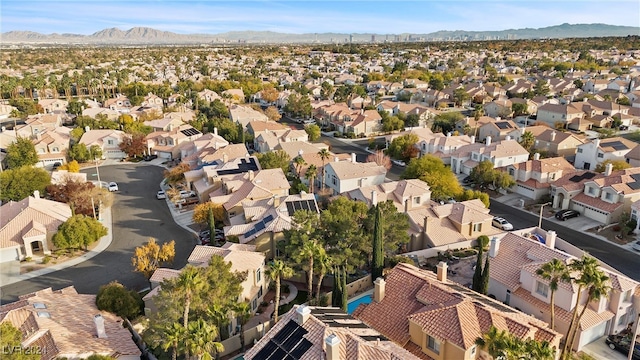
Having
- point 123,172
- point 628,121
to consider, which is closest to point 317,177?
point 123,172

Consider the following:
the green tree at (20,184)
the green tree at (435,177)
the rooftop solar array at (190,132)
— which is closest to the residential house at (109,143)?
the rooftop solar array at (190,132)

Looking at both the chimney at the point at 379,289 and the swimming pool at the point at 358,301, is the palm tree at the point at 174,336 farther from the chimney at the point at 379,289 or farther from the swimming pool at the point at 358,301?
the swimming pool at the point at 358,301

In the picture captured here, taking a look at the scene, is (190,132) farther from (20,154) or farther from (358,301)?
(358,301)

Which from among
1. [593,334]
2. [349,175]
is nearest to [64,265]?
[349,175]

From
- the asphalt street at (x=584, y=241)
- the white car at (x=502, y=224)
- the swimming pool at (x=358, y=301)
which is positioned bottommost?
the asphalt street at (x=584, y=241)

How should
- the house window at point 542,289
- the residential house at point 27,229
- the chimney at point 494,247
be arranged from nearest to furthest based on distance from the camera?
the house window at point 542,289 → the chimney at point 494,247 → the residential house at point 27,229

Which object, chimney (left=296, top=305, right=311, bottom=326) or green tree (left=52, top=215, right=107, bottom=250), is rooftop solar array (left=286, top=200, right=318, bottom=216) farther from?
chimney (left=296, top=305, right=311, bottom=326)

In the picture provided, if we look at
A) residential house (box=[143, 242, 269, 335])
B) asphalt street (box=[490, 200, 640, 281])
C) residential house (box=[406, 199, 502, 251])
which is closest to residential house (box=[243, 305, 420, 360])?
residential house (box=[143, 242, 269, 335])
